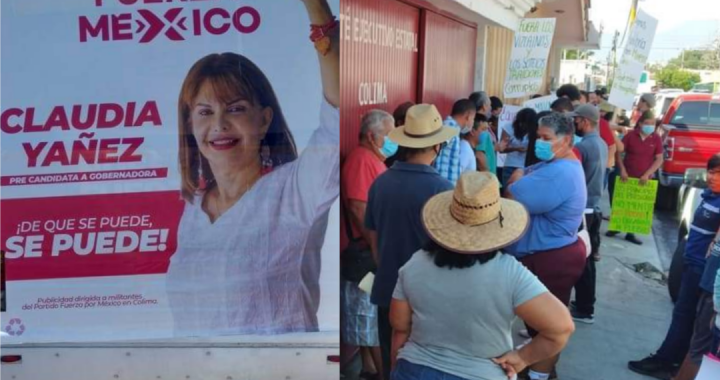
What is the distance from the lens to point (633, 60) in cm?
883

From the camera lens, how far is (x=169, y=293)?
9.89 ft

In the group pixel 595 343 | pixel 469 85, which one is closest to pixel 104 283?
pixel 595 343

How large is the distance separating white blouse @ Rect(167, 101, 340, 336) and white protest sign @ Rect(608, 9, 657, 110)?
22.3 ft

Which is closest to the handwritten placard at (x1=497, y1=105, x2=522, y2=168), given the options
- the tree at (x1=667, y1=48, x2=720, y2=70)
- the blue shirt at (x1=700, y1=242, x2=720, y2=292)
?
the blue shirt at (x1=700, y1=242, x2=720, y2=292)

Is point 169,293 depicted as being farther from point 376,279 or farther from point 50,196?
point 376,279

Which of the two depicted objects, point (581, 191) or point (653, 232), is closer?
point (581, 191)

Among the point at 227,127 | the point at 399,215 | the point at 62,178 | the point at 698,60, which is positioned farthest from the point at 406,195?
the point at 698,60

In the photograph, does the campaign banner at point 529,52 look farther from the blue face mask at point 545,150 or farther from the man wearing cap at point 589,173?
the blue face mask at point 545,150

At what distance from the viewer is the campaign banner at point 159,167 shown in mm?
2846

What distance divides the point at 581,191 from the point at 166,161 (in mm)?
2577

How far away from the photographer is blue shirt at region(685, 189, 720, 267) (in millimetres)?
4164

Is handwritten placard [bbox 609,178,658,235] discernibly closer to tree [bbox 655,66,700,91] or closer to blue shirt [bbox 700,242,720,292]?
blue shirt [bbox 700,242,720,292]

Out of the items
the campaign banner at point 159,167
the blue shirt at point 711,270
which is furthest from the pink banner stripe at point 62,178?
the blue shirt at point 711,270

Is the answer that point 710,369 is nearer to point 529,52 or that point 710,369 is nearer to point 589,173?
point 589,173
